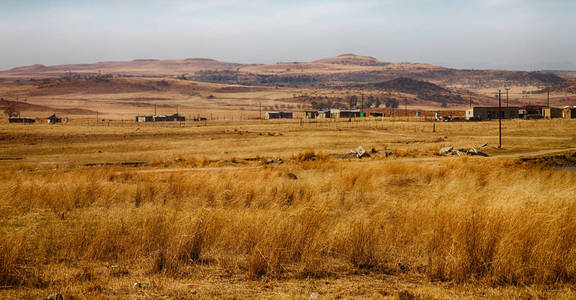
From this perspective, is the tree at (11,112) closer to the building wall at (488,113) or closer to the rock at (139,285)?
the building wall at (488,113)

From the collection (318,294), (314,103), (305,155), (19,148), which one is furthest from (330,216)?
(314,103)

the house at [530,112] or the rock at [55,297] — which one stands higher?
the house at [530,112]

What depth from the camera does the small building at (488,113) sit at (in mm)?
98250

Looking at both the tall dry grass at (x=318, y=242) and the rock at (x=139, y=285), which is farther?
the tall dry grass at (x=318, y=242)

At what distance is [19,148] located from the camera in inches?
2066

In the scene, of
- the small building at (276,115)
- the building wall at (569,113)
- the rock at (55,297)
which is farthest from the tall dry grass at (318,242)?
the small building at (276,115)

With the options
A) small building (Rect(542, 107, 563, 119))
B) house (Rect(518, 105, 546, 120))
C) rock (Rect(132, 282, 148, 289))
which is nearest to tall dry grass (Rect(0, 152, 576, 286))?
rock (Rect(132, 282, 148, 289))

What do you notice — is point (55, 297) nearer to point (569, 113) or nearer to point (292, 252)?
point (292, 252)

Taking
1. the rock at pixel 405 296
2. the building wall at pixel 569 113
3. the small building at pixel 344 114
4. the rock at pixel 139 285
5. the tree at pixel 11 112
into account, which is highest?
the tree at pixel 11 112

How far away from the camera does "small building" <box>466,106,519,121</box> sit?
98.2 metres

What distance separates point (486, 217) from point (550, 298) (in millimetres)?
2348

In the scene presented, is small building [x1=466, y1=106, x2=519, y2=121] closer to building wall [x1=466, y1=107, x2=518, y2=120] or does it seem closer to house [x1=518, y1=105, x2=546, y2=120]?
building wall [x1=466, y1=107, x2=518, y2=120]

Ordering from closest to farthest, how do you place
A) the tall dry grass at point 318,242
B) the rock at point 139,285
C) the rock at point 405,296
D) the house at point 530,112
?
Result: the rock at point 405,296
the rock at point 139,285
the tall dry grass at point 318,242
the house at point 530,112

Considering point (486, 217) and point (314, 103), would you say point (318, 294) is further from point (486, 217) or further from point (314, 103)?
point (314, 103)
